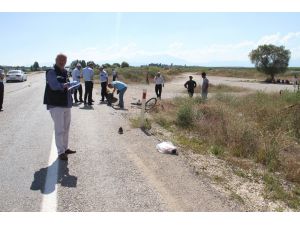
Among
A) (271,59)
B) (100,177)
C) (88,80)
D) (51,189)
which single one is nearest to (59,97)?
(100,177)

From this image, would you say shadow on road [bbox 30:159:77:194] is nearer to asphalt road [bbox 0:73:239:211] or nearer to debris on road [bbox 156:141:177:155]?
asphalt road [bbox 0:73:239:211]

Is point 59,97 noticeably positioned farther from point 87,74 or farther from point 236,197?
point 87,74

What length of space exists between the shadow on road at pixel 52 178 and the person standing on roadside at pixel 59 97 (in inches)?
21.8

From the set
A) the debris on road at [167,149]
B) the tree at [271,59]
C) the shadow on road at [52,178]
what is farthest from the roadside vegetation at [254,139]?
the tree at [271,59]

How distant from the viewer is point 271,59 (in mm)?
69875

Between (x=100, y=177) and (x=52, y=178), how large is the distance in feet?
2.46

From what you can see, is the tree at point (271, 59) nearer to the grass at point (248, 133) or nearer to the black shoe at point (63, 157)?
the grass at point (248, 133)

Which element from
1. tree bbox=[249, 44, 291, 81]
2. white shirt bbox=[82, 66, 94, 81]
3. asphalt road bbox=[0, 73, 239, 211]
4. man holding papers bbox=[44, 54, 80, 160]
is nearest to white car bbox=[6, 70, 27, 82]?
white shirt bbox=[82, 66, 94, 81]

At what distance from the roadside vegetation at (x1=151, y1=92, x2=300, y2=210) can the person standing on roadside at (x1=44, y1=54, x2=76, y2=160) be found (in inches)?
116

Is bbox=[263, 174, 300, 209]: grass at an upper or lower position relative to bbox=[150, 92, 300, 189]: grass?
lower

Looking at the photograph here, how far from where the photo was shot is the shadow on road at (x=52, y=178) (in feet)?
17.9

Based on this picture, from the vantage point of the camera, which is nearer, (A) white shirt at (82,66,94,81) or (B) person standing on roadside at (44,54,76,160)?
(B) person standing on roadside at (44,54,76,160)

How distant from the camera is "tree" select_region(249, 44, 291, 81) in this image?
227 feet
